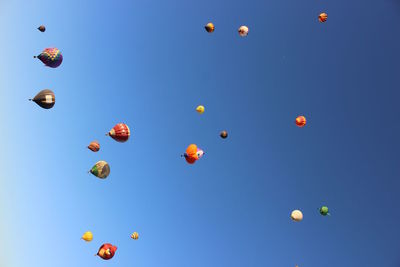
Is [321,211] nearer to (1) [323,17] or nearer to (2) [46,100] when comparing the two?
(1) [323,17]

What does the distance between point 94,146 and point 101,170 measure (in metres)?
4.04

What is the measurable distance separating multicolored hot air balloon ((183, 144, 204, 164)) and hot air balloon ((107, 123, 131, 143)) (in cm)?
398

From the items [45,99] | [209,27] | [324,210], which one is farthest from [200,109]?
[324,210]

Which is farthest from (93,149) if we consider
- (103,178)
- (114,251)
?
(114,251)

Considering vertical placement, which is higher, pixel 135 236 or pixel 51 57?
pixel 51 57

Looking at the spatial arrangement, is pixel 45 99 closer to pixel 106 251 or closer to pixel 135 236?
pixel 106 251

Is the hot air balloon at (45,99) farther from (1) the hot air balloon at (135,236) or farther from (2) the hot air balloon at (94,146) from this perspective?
(1) the hot air balloon at (135,236)

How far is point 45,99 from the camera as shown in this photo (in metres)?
19.7

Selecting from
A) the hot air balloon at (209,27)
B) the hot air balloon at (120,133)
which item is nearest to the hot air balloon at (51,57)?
the hot air balloon at (120,133)

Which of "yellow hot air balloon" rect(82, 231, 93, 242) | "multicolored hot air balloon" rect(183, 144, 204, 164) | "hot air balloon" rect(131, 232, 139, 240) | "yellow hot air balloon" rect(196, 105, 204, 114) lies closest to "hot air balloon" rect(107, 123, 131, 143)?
"multicolored hot air balloon" rect(183, 144, 204, 164)

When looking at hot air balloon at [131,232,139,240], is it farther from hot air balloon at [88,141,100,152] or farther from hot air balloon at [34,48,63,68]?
hot air balloon at [34,48,63,68]

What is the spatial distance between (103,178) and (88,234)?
5.27m

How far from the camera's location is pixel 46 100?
19.7m

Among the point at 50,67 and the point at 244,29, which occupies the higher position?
the point at 244,29
